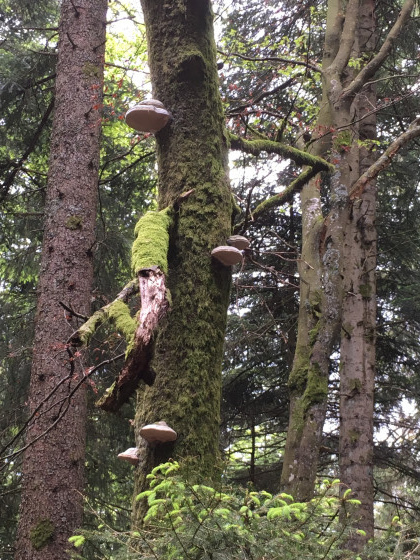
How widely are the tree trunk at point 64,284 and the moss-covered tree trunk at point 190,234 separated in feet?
4.15

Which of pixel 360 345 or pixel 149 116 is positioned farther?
pixel 360 345

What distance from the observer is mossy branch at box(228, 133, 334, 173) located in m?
3.96

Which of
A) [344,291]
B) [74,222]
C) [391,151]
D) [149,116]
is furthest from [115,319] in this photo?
[344,291]

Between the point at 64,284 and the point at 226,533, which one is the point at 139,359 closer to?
the point at 226,533

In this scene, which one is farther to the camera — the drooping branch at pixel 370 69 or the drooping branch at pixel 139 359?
the drooping branch at pixel 370 69

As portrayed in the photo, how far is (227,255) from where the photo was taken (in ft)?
9.84

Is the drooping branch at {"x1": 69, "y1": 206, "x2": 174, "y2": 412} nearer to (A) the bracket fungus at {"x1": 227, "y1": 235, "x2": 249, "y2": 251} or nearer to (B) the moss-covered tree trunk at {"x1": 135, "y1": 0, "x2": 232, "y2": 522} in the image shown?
(B) the moss-covered tree trunk at {"x1": 135, "y1": 0, "x2": 232, "y2": 522}

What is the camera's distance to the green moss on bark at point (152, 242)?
2.65 metres

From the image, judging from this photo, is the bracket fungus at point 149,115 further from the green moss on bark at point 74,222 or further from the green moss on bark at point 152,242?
the green moss on bark at point 74,222

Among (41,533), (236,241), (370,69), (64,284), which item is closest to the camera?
(236,241)

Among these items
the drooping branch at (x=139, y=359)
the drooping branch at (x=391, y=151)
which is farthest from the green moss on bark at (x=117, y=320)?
the drooping branch at (x=391, y=151)

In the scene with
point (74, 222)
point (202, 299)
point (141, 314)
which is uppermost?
point (74, 222)

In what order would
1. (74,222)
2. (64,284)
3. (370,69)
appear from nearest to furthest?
(64,284) → (74,222) → (370,69)

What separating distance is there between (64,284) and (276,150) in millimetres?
2323
